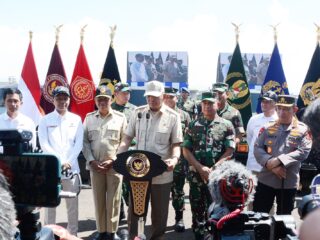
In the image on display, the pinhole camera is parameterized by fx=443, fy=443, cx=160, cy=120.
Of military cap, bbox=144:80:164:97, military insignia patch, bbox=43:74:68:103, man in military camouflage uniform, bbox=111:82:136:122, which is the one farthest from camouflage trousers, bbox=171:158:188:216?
military insignia patch, bbox=43:74:68:103

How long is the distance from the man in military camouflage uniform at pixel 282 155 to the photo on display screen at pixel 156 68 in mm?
18967

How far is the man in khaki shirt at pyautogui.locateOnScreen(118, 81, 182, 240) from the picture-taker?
14.1ft

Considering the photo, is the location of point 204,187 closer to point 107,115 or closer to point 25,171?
point 107,115

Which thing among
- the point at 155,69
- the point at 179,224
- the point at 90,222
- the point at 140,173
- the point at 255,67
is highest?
the point at 255,67

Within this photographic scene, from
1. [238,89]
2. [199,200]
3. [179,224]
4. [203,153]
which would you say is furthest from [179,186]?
[238,89]

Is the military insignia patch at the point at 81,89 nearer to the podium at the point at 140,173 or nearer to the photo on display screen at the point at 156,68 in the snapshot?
the podium at the point at 140,173

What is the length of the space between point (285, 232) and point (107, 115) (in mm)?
3039

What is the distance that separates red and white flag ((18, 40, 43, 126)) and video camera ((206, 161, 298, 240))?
226 inches

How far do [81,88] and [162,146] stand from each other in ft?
14.5

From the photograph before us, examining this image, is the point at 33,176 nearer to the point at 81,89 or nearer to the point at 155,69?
the point at 81,89

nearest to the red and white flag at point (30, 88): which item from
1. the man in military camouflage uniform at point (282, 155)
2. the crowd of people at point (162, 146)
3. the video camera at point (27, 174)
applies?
the crowd of people at point (162, 146)

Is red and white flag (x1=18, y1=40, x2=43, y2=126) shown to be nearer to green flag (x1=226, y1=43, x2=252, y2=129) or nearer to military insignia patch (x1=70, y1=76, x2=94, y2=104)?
military insignia patch (x1=70, y1=76, x2=94, y2=104)

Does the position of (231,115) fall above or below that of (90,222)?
above

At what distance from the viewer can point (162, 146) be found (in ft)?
14.3
